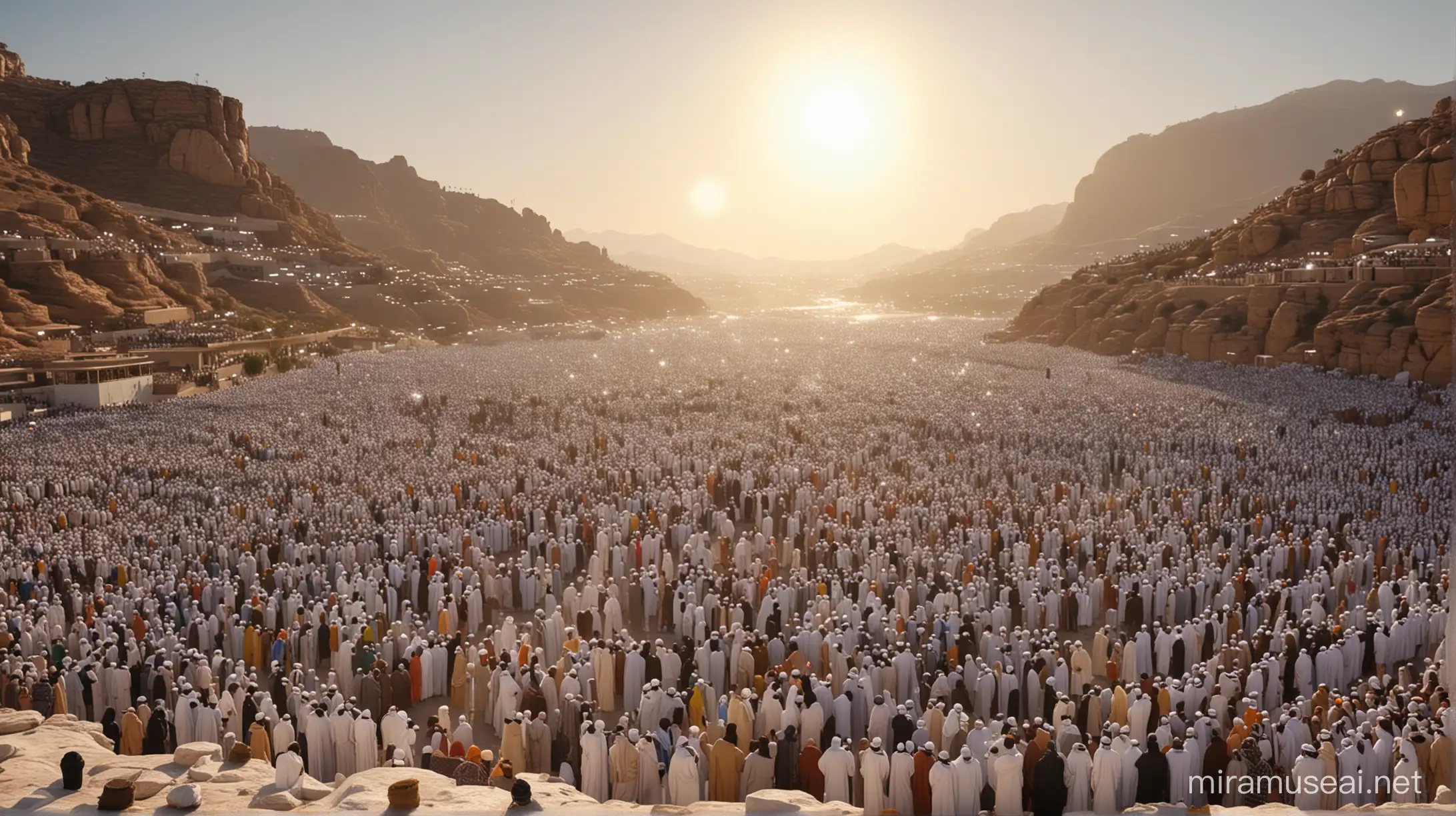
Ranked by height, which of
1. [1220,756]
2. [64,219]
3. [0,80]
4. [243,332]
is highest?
[0,80]

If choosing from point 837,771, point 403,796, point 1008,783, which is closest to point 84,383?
point 403,796

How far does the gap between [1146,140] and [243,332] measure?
604ft

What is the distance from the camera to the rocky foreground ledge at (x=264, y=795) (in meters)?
6.16

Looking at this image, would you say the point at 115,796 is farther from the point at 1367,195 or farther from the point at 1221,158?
the point at 1221,158

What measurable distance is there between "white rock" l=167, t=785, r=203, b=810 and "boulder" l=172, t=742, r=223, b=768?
2.63 ft

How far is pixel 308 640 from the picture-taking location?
9992mm

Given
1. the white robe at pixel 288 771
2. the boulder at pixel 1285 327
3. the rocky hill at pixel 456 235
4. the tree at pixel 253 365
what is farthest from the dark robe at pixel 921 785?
the rocky hill at pixel 456 235

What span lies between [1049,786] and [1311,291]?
36.2 m

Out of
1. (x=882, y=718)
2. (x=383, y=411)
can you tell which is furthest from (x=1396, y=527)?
(x=383, y=411)

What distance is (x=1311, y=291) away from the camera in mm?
36031

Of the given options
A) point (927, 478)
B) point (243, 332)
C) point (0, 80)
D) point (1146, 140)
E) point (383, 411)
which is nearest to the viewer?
point (927, 478)

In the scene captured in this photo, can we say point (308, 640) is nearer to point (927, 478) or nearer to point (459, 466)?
point (459, 466)

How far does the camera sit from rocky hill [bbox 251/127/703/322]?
302ft

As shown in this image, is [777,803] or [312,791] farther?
[312,791]
